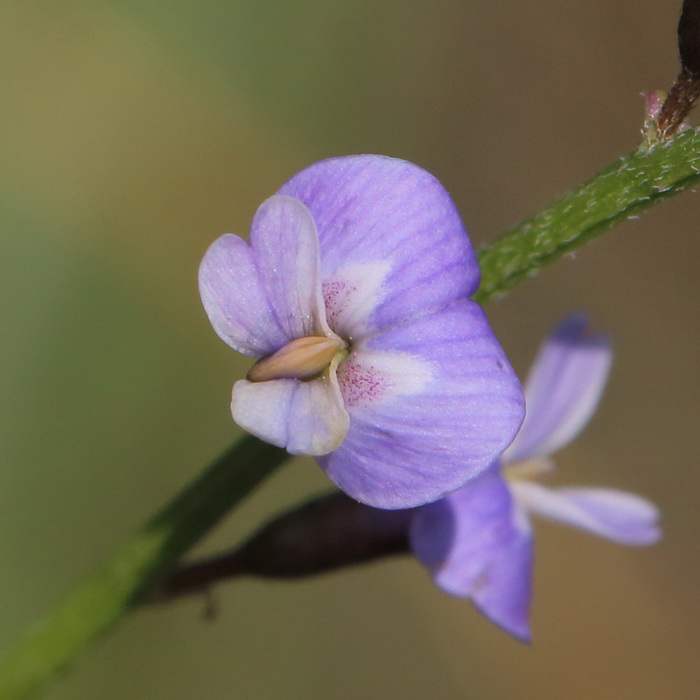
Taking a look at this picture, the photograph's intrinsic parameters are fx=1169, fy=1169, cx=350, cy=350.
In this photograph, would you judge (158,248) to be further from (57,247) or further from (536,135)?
A: (536,135)

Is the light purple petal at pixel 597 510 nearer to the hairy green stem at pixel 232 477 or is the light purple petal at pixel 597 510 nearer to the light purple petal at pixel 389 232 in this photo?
the hairy green stem at pixel 232 477

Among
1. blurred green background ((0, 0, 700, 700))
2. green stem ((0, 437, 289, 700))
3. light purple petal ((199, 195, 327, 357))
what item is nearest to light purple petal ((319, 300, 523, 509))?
light purple petal ((199, 195, 327, 357))

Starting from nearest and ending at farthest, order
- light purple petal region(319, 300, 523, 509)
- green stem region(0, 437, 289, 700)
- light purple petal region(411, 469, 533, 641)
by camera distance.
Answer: light purple petal region(319, 300, 523, 509) → green stem region(0, 437, 289, 700) → light purple petal region(411, 469, 533, 641)

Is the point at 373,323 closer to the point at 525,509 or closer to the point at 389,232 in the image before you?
the point at 389,232

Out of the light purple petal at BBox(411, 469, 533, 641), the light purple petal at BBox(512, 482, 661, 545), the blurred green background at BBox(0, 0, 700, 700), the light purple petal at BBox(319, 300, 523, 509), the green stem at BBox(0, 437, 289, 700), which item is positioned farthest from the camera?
the blurred green background at BBox(0, 0, 700, 700)

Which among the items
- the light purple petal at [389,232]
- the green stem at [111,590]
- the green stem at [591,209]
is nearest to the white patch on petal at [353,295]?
the light purple petal at [389,232]

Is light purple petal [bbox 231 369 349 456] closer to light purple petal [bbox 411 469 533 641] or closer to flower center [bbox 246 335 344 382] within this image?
flower center [bbox 246 335 344 382]

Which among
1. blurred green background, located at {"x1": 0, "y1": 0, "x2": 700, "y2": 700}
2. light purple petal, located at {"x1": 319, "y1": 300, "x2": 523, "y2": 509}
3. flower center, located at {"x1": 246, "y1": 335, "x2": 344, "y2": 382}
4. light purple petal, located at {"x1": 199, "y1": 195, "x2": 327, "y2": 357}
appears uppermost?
light purple petal, located at {"x1": 199, "y1": 195, "x2": 327, "y2": 357}

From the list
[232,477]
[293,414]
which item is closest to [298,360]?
[293,414]
